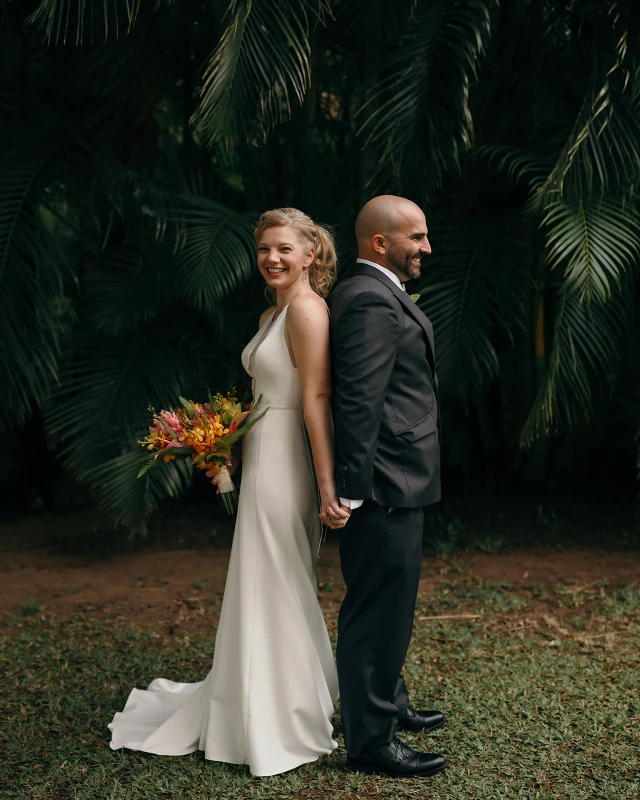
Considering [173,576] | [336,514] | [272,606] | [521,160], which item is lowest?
[173,576]

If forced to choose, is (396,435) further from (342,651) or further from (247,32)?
(247,32)

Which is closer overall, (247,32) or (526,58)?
(247,32)

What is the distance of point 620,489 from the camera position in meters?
7.46

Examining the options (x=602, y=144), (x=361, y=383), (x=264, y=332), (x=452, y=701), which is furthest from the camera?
(x=602, y=144)

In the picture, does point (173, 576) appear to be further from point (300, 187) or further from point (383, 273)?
point (383, 273)

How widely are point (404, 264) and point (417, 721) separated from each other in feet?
5.76

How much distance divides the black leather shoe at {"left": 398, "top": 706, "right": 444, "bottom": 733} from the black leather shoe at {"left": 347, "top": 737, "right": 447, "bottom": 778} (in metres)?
0.30

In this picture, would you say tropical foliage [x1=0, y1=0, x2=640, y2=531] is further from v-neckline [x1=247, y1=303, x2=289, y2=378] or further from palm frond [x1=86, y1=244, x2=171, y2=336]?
v-neckline [x1=247, y1=303, x2=289, y2=378]

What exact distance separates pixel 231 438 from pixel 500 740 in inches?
59.9

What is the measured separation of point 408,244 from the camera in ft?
10.6

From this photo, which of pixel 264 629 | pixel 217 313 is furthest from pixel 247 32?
pixel 264 629

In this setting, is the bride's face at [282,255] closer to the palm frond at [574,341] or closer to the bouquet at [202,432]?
the bouquet at [202,432]

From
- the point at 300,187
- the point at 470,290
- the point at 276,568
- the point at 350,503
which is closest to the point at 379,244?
the point at 350,503

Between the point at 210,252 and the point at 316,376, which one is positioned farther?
the point at 210,252
